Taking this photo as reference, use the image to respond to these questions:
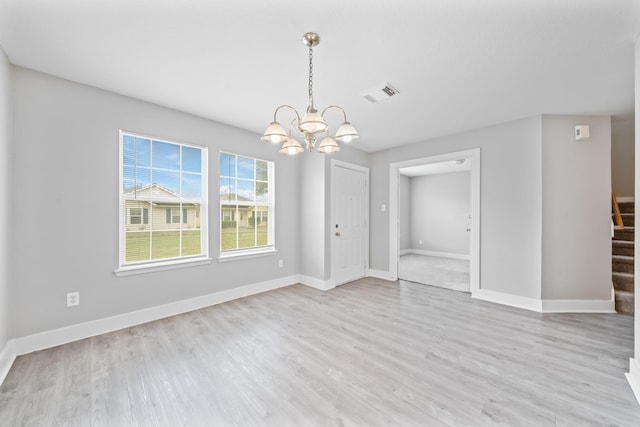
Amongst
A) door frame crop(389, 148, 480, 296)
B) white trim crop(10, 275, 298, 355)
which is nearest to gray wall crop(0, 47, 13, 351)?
white trim crop(10, 275, 298, 355)

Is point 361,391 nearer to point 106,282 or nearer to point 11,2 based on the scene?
point 106,282

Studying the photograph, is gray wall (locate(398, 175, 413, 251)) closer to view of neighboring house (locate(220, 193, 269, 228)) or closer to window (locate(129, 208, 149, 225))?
view of neighboring house (locate(220, 193, 269, 228))

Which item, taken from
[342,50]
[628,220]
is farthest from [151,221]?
[628,220]

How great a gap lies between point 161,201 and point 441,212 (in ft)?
23.6

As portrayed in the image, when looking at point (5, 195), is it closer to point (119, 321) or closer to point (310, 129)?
point (119, 321)

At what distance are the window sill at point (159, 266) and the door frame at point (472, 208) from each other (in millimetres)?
3228

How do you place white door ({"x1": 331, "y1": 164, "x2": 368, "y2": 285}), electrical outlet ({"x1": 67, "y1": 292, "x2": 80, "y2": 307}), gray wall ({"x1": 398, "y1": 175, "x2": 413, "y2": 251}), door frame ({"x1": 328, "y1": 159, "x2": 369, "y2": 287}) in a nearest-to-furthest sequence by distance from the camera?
electrical outlet ({"x1": 67, "y1": 292, "x2": 80, "y2": 307})
door frame ({"x1": 328, "y1": 159, "x2": 369, "y2": 287})
white door ({"x1": 331, "y1": 164, "x2": 368, "y2": 285})
gray wall ({"x1": 398, "y1": 175, "x2": 413, "y2": 251})

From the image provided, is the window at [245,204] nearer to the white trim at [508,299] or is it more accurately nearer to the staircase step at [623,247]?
the white trim at [508,299]

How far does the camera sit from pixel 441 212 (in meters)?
7.66

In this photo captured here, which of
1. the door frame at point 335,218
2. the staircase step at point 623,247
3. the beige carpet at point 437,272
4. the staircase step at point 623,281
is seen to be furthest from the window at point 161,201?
the staircase step at point 623,247

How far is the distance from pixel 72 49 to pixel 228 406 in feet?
9.65

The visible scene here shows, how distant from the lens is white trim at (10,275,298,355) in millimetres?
2324

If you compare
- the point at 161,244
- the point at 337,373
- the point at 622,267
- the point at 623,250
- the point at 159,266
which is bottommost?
the point at 337,373

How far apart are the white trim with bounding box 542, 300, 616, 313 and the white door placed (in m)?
2.76
